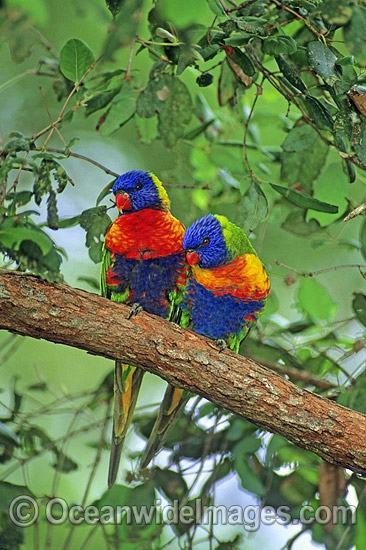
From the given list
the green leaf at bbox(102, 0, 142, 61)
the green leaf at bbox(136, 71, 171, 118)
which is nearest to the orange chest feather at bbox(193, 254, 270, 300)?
the green leaf at bbox(136, 71, 171, 118)

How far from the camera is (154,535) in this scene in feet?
7.88

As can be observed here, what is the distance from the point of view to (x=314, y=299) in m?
2.82

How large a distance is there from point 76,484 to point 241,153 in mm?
3667

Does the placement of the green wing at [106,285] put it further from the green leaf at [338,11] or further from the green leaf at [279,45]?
the green leaf at [338,11]

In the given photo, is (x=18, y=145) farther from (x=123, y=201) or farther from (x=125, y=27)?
(x=125, y=27)

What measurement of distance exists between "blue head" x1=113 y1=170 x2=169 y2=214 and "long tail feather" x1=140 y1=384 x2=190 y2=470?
0.86 m

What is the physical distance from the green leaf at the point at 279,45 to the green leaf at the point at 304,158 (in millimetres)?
756

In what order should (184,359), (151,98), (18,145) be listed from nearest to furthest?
(18,145) → (184,359) → (151,98)

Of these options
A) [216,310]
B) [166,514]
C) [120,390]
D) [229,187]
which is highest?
[229,187]

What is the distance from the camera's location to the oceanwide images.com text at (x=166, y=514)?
242 cm

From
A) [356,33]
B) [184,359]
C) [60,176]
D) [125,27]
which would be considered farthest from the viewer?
[184,359]

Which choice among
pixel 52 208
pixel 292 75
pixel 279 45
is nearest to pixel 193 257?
pixel 52 208

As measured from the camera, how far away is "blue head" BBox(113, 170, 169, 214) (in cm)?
252

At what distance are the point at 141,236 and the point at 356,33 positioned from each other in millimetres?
1334
